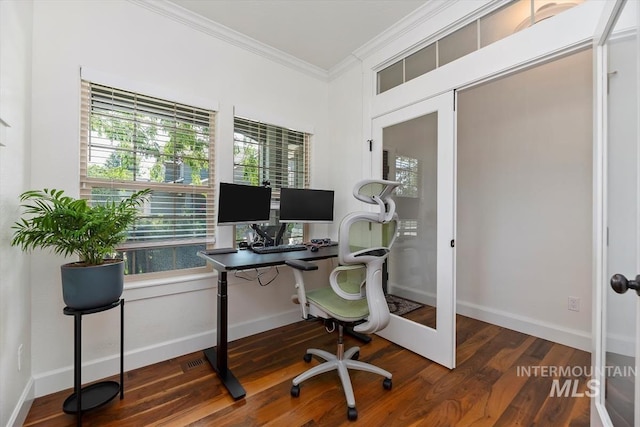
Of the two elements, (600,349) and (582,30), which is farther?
(582,30)

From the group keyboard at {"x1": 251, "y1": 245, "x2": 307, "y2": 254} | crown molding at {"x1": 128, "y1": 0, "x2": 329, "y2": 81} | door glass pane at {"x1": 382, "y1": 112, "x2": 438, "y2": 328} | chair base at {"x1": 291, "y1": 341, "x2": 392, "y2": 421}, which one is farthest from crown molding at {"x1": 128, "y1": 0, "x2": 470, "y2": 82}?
chair base at {"x1": 291, "y1": 341, "x2": 392, "y2": 421}

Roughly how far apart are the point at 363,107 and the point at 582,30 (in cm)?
166

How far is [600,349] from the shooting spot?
1272 millimetres

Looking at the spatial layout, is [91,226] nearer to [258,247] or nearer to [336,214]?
[258,247]

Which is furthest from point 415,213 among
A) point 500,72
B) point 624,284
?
point 624,284

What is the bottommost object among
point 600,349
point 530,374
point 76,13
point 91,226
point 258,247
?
point 530,374

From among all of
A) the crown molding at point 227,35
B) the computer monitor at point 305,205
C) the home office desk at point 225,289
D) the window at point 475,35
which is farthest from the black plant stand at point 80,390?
the window at point 475,35

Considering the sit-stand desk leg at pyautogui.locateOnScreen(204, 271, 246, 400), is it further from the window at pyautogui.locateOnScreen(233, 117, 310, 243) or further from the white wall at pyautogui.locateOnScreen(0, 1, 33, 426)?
the white wall at pyautogui.locateOnScreen(0, 1, 33, 426)

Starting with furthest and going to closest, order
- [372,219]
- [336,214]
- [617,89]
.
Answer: [336,214] < [372,219] < [617,89]

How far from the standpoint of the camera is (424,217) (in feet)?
7.67

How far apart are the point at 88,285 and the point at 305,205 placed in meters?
1.75

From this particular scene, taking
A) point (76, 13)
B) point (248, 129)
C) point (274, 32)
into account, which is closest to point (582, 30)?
point (274, 32)

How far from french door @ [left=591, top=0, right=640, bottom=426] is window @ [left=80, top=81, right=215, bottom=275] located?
101 inches

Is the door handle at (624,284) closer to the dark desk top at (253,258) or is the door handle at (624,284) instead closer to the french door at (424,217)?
the french door at (424,217)
